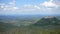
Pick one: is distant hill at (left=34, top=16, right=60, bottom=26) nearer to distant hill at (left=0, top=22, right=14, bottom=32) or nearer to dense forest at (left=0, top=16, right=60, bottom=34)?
dense forest at (left=0, top=16, right=60, bottom=34)

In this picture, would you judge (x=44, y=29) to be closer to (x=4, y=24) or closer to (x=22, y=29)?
(x=22, y=29)

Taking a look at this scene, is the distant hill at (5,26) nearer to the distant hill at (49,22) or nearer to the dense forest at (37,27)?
the dense forest at (37,27)

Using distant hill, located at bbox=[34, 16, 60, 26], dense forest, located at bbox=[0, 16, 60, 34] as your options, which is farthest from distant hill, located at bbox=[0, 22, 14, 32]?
distant hill, located at bbox=[34, 16, 60, 26]

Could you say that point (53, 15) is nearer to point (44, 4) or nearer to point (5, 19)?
point (44, 4)

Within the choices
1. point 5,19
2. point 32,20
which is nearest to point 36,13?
point 32,20

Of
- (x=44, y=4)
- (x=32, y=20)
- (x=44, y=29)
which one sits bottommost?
(x=44, y=29)

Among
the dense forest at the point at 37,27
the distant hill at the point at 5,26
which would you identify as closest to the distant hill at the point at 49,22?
the dense forest at the point at 37,27

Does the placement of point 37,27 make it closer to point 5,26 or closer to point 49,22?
point 49,22

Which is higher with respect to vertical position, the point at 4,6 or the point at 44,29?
the point at 4,6

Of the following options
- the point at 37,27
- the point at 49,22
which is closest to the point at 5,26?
the point at 37,27
